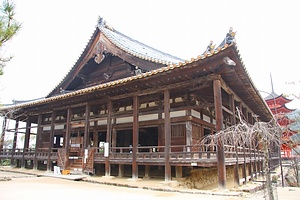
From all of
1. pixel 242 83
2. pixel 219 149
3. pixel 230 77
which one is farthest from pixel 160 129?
pixel 242 83

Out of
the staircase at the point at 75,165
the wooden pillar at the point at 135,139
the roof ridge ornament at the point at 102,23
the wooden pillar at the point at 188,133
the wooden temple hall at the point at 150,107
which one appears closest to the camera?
the wooden temple hall at the point at 150,107

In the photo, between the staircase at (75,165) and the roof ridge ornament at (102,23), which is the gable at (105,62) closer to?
the roof ridge ornament at (102,23)

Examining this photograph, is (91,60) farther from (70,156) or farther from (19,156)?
(19,156)

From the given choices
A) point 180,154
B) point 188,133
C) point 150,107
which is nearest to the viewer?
point 180,154

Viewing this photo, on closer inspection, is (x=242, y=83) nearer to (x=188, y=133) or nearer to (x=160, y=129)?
(x=188, y=133)

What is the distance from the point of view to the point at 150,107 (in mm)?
14680

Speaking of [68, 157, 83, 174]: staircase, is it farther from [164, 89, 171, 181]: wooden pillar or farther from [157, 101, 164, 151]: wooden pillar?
[164, 89, 171, 181]: wooden pillar

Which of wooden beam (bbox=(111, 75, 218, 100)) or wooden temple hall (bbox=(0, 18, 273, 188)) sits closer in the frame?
wooden temple hall (bbox=(0, 18, 273, 188))

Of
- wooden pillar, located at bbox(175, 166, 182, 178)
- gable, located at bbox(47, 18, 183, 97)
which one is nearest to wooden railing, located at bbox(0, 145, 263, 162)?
wooden pillar, located at bbox(175, 166, 182, 178)

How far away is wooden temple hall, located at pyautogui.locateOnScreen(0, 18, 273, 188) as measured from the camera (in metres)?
10.1

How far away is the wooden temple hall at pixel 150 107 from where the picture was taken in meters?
10.1

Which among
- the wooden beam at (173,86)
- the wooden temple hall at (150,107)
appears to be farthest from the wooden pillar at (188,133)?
the wooden beam at (173,86)

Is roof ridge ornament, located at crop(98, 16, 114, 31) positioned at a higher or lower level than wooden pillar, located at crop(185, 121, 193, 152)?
higher

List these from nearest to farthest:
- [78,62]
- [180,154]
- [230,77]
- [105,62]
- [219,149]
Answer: [219,149] < [180,154] < [230,77] < [105,62] < [78,62]
